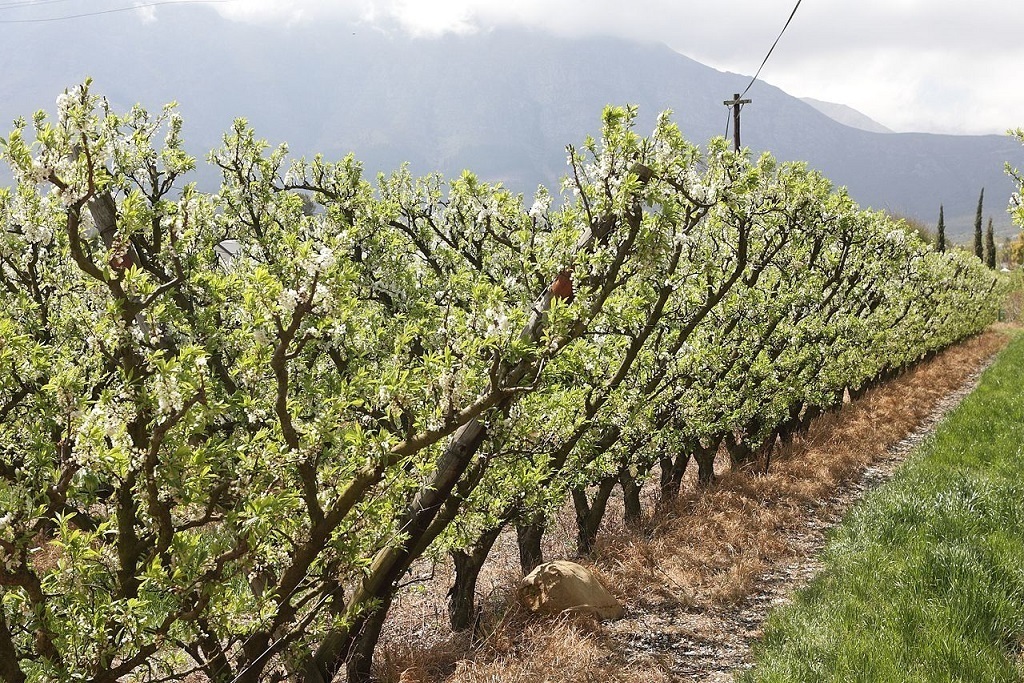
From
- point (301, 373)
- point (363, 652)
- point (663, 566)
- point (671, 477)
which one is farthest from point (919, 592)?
point (671, 477)

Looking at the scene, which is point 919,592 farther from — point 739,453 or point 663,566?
point 739,453

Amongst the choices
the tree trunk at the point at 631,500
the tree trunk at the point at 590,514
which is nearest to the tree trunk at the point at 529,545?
the tree trunk at the point at 590,514

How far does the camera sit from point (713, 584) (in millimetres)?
8109

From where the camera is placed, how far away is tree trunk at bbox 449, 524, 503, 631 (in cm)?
723

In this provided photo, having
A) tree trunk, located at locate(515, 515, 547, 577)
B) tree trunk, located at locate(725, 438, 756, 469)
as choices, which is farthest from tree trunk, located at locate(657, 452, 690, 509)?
tree trunk, located at locate(515, 515, 547, 577)

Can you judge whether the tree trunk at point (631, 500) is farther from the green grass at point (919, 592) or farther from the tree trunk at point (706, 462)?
the green grass at point (919, 592)

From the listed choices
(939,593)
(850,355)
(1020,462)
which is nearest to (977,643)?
(939,593)

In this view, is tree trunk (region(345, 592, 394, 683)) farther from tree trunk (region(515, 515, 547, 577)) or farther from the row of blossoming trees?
tree trunk (region(515, 515, 547, 577))

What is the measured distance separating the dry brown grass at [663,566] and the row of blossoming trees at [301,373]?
696mm

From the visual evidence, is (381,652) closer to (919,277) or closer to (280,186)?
(280,186)

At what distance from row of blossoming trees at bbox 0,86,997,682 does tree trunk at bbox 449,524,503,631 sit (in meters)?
0.03

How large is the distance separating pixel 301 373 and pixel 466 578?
9.26 ft

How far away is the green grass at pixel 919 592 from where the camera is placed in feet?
17.0

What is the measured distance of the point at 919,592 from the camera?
618 cm
